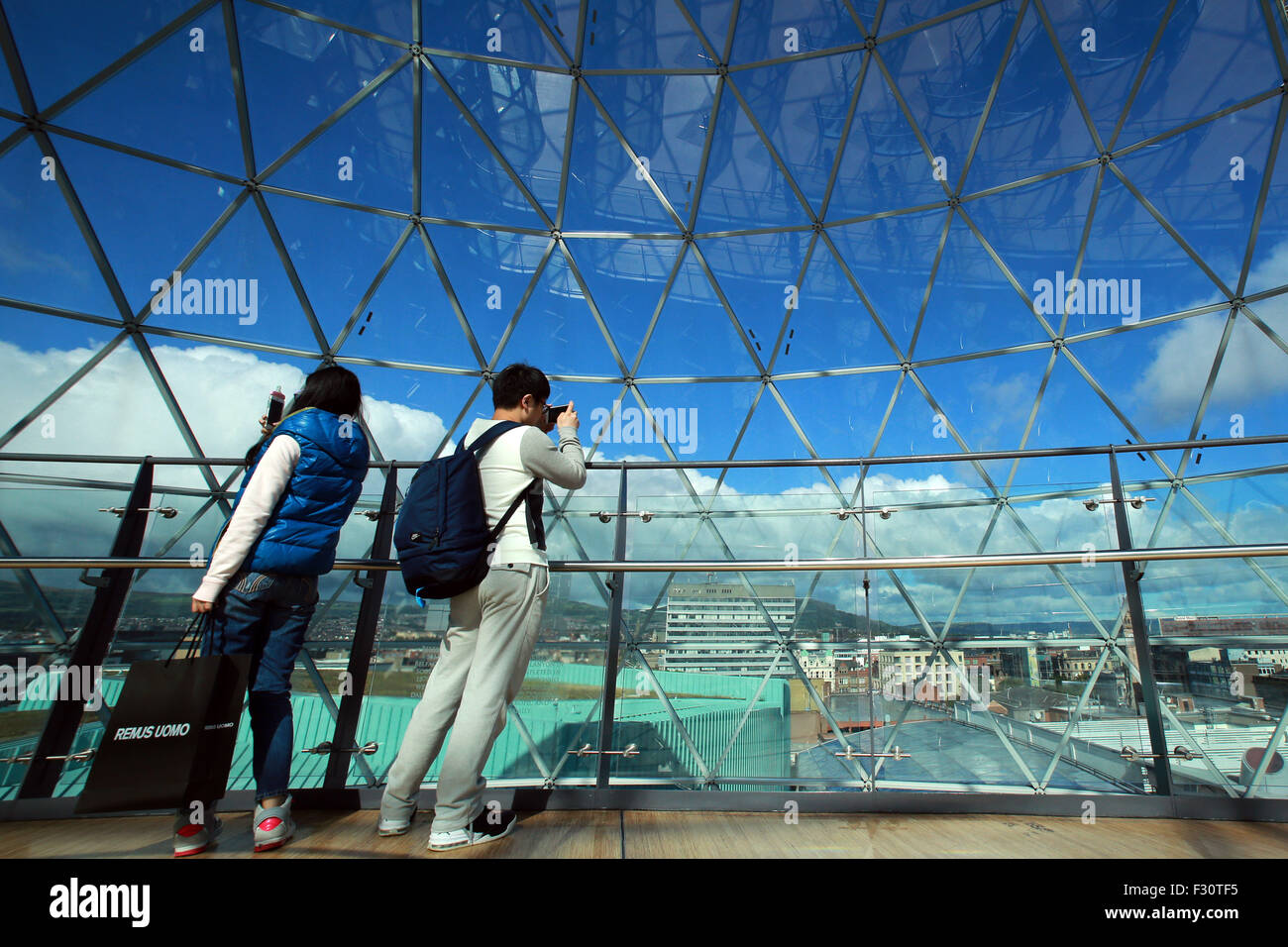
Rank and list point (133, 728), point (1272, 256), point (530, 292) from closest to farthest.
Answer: point (133, 728), point (1272, 256), point (530, 292)

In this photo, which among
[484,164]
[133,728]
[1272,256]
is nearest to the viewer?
[133,728]

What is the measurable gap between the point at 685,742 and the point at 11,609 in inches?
141

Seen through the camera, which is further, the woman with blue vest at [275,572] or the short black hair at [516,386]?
the short black hair at [516,386]

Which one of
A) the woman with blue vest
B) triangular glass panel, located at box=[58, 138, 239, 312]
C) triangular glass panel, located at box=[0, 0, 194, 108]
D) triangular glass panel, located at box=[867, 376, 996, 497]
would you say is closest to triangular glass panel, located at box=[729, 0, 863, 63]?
triangular glass panel, located at box=[867, 376, 996, 497]

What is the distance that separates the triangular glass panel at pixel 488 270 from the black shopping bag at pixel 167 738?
11.3 metres

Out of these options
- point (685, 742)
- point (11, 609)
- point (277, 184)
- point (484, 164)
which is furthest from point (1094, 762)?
point (277, 184)

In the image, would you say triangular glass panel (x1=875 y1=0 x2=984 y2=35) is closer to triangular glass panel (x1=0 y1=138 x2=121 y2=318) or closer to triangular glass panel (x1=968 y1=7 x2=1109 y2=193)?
triangular glass panel (x1=968 y1=7 x2=1109 y2=193)

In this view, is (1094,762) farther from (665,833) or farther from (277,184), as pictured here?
(277,184)

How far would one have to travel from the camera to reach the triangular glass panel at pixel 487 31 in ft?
30.1

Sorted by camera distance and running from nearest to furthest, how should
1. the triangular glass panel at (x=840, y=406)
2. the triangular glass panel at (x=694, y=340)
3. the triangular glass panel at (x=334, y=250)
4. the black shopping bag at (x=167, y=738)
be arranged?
1. the black shopping bag at (x=167, y=738)
2. the triangular glass panel at (x=334, y=250)
3. the triangular glass panel at (x=694, y=340)
4. the triangular glass panel at (x=840, y=406)

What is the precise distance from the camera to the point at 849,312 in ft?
43.6

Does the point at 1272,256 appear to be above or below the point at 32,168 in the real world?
below

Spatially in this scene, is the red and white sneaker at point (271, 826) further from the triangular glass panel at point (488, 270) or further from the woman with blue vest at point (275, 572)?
the triangular glass panel at point (488, 270)

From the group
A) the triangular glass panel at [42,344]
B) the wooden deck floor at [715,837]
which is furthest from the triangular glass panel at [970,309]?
the triangular glass panel at [42,344]
